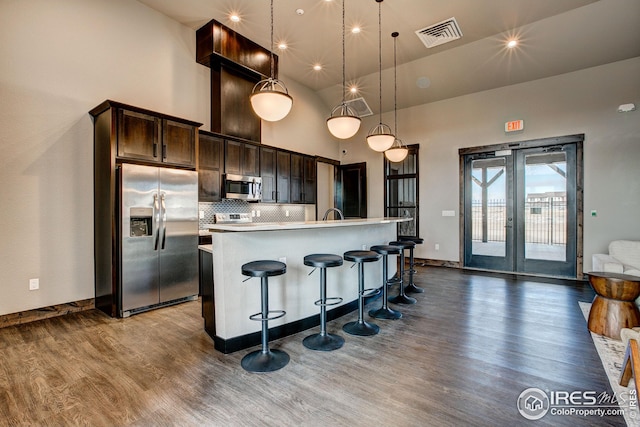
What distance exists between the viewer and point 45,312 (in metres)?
3.61

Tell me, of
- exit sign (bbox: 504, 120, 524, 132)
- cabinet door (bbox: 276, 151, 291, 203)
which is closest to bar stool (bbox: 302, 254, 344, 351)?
cabinet door (bbox: 276, 151, 291, 203)

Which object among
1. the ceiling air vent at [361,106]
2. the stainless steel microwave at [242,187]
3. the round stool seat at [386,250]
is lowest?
the round stool seat at [386,250]

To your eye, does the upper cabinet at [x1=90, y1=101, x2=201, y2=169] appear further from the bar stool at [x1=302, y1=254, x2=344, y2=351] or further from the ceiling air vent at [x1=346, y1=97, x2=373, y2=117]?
the ceiling air vent at [x1=346, y1=97, x2=373, y2=117]

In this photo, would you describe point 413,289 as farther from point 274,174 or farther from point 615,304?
point 274,174

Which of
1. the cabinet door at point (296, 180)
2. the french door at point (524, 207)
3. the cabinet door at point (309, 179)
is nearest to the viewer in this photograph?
the french door at point (524, 207)

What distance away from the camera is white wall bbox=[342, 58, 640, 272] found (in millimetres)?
5012

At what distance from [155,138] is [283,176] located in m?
2.81

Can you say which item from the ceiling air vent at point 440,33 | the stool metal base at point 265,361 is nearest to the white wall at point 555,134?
the ceiling air vent at point 440,33

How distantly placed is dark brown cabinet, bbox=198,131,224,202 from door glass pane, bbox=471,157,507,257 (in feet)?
17.1

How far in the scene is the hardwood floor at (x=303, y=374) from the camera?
74.7 inches

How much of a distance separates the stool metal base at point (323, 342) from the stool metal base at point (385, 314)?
2.51 ft

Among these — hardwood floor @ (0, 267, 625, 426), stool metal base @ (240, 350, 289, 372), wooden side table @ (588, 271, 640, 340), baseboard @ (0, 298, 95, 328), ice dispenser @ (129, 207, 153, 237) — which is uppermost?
ice dispenser @ (129, 207, 153, 237)

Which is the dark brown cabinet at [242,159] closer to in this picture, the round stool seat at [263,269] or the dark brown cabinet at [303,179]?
the dark brown cabinet at [303,179]

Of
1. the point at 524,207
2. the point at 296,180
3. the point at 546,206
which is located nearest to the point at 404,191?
the point at 524,207
